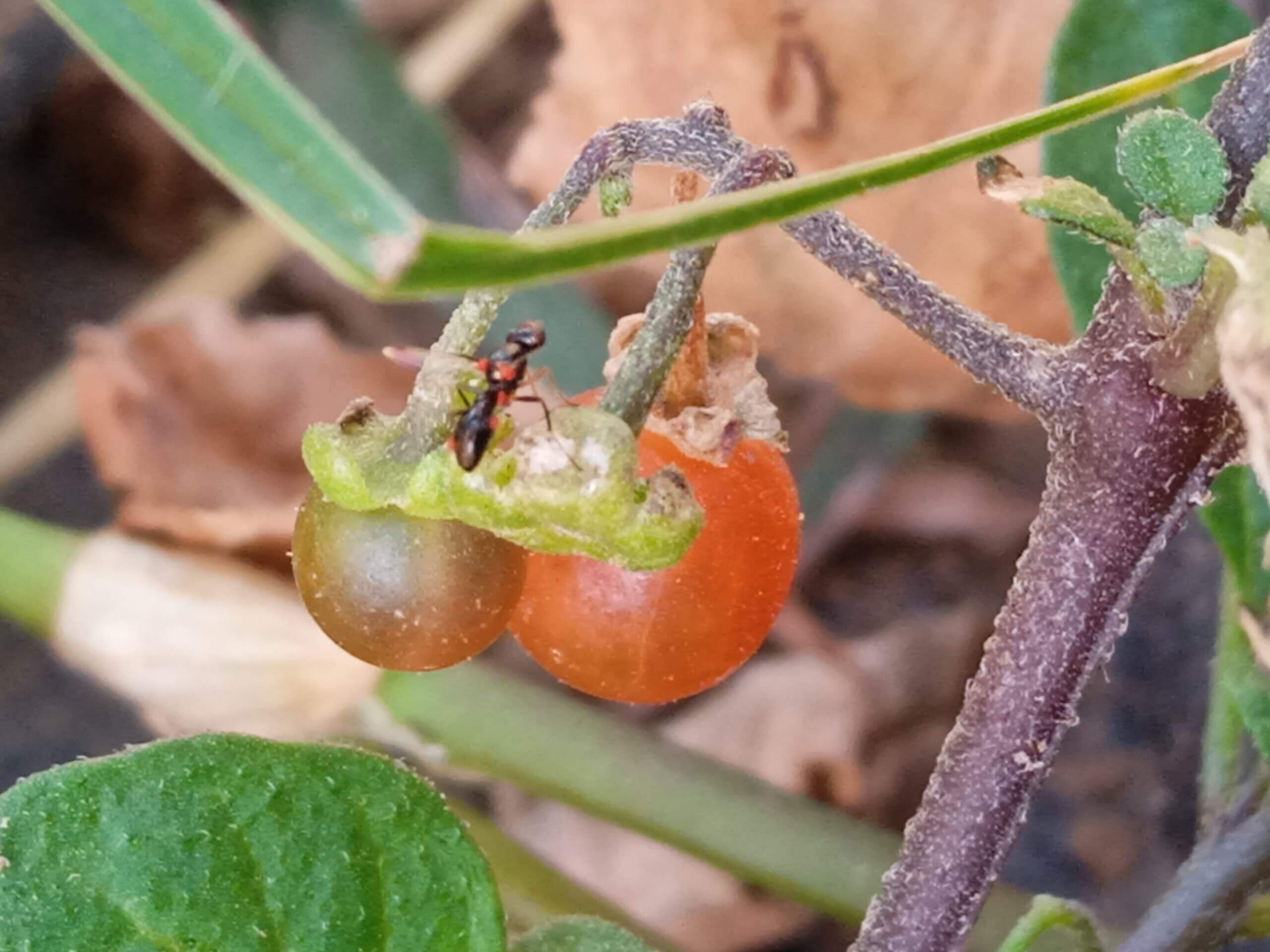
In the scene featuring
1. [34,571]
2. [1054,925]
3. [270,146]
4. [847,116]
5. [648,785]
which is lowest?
[34,571]

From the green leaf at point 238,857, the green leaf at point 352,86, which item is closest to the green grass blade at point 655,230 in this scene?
the green leaf at point 238,857

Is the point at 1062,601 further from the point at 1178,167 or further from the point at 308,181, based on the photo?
the point at 308,181

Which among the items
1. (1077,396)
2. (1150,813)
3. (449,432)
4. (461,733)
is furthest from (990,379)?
(1150,813)

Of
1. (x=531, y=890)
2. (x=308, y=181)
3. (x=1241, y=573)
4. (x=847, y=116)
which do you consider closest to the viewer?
(x=308, y=181)

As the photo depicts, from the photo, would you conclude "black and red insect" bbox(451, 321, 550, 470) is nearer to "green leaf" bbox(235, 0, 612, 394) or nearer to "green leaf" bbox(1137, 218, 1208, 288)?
"green leaf" bbox(1137, 218, 1208, 288)

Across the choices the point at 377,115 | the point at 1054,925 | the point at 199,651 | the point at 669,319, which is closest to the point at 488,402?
the point at 669,319

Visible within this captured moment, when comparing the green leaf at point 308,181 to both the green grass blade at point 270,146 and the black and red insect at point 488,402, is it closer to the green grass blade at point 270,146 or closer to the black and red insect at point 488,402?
the green grass blade at point 270,146
